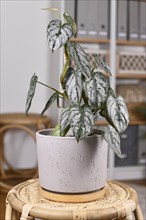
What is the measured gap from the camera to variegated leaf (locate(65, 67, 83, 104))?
0.99 meters

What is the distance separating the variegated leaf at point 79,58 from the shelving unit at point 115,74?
1.81 meters

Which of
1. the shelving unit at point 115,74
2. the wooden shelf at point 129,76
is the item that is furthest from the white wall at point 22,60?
the wooden shelf at point 129,76

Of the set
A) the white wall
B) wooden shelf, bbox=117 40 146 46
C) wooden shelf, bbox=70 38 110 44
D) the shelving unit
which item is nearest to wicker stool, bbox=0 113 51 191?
the white wall

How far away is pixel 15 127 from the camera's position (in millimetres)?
2605

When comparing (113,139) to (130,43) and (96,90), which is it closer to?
(96,90)

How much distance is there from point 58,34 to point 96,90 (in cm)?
18

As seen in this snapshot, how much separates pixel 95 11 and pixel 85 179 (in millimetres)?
2050

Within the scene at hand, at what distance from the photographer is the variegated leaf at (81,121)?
3.04ft

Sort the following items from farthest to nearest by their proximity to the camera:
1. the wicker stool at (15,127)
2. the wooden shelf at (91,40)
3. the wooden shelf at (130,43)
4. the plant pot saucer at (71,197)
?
1. the wooden shelf at (130,43)
2. the wooden shelf at (91,40)
3. the wicker stool at (15,127)
4. the plant pot saucer at (71,197)

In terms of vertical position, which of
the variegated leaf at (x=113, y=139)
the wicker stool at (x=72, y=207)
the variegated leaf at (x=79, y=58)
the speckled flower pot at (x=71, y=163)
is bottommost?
the wicker stool at (x=72, y=207)

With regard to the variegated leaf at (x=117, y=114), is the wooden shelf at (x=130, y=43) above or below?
above

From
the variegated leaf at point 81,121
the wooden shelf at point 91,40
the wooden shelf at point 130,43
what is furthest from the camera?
the wooden shelf at point 130,43

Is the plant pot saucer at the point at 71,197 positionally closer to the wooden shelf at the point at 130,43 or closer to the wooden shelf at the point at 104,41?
the wooden shelf at the point at 104,41

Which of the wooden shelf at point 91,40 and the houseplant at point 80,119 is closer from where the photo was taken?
the houseplant at point 80,119
